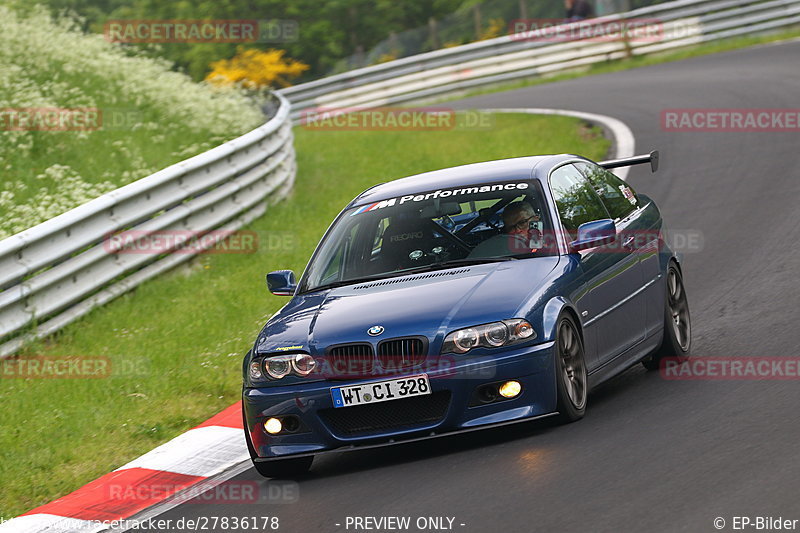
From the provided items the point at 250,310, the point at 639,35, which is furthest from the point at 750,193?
the point at 639,35

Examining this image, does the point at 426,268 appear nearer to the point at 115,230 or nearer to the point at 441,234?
the point at 441,234

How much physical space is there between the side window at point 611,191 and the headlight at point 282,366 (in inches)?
102

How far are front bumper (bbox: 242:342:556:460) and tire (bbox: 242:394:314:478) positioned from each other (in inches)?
13.4

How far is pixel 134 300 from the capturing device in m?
12.5

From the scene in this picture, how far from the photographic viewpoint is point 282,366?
725 centimetres

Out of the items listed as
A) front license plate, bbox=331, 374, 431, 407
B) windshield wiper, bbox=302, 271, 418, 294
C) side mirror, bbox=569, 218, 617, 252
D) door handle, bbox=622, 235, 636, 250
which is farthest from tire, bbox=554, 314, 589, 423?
door handle, bbox=622, 235, 636, 250

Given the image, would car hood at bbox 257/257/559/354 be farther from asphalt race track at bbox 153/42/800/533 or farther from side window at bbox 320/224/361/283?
asphalt race track at bbox 153/42/800/533

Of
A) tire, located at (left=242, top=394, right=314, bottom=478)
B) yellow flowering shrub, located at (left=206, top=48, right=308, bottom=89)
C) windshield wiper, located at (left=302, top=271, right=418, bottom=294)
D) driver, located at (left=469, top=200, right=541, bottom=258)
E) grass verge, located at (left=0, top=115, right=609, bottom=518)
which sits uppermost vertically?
driver, located at (left=469, top=200, right=541, bottom=258)

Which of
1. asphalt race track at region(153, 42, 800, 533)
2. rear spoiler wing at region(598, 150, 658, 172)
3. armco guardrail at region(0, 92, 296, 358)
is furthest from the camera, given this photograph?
armco guardrail at region(0, 92, 296, 358)

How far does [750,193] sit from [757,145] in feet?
9.17

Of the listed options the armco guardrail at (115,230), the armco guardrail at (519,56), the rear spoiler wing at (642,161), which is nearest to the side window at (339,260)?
the rear spoiler wing at (642,161)

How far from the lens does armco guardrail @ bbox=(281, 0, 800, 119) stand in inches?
1103

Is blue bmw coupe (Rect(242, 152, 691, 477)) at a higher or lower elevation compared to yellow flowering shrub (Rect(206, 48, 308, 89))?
higher

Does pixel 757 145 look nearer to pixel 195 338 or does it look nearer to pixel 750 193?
pixel 750 193
